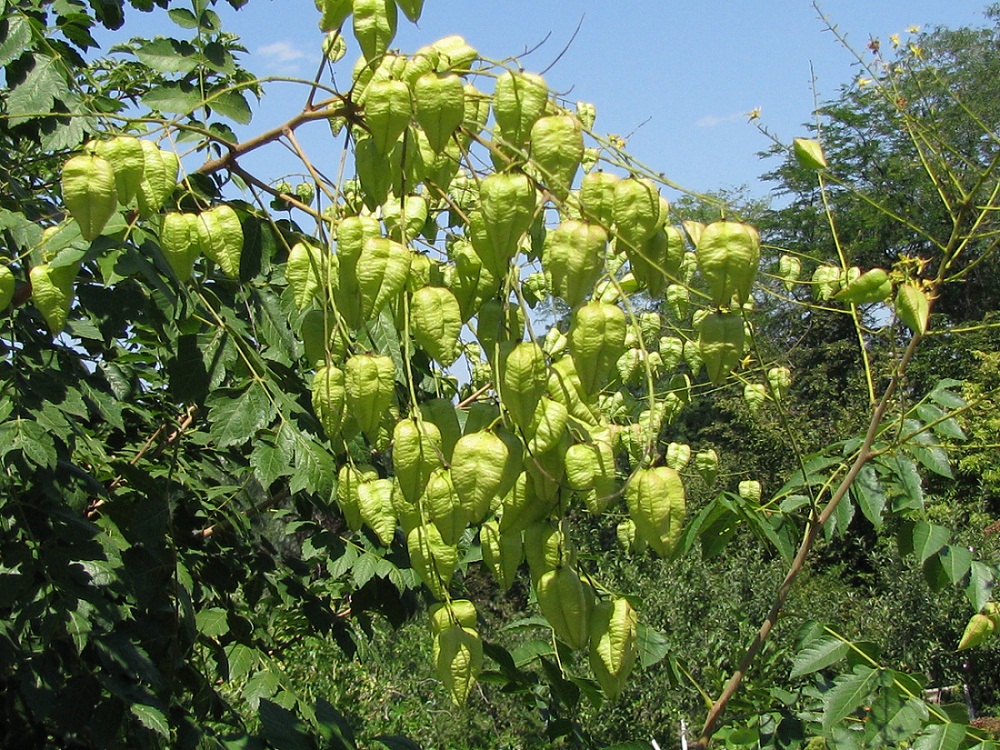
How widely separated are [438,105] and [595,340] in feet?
1.05

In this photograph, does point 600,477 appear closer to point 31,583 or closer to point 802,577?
point 31,583

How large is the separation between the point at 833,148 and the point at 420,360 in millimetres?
20884

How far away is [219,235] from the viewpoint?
1.36 m

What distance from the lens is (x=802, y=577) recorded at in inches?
466

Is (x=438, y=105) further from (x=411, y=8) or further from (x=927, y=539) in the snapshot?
(x=927, y=539)

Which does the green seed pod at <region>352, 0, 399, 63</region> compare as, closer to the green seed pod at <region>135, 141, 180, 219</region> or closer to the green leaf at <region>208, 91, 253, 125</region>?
the green seed pod at <region>135, 141, 180, 219</region>

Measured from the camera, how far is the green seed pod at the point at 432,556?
1194 mm

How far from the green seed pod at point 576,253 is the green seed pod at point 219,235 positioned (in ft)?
1.74

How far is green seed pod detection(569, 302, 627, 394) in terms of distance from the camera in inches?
42.1

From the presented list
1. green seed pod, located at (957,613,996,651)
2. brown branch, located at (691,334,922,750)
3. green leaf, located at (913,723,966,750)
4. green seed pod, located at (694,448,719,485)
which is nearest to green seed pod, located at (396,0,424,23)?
brown branch, located at (691,334,922,750)

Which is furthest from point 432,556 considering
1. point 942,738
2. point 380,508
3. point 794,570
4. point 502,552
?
point 942,738

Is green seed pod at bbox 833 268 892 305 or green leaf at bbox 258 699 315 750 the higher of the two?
green seed pod at bbox 833 268 892 305

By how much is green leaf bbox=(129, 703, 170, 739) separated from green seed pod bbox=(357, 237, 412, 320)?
1.23 m

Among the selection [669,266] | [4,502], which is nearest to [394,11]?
[669,266]
